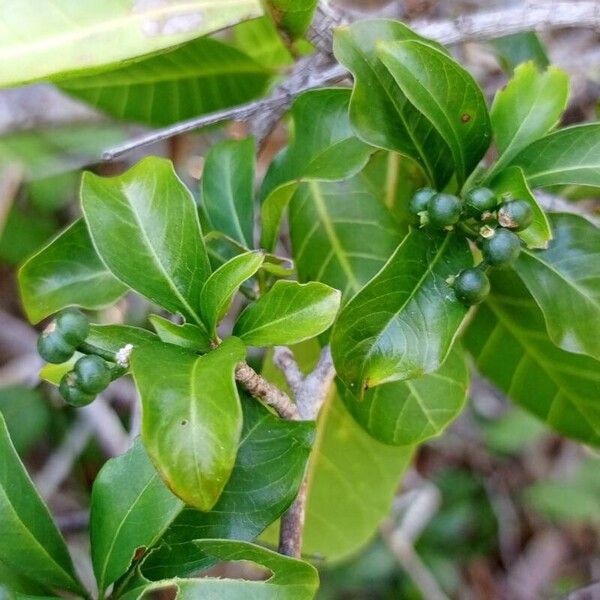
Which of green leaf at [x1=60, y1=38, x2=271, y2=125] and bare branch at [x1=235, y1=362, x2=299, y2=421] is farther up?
green leaf at [x1=60, y1=38, x2=271, y2=125]

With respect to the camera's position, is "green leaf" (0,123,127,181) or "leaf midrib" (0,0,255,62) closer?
"leaf midrib" (0,0,255,62)

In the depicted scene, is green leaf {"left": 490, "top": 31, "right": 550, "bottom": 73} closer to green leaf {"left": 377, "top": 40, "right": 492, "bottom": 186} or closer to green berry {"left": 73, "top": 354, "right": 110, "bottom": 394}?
green leaf {"left": 377, "top": 40, "right": 492, "bottom": 186}

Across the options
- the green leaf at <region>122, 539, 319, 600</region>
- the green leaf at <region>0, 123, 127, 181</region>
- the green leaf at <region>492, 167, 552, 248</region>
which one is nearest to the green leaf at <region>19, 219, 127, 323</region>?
the green leaf at <region>122, 539, 319, 600</region>

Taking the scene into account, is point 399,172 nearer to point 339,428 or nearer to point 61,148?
point 339,428

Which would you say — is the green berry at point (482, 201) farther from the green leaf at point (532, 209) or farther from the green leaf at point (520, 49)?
the green leaf at point (520, 49)

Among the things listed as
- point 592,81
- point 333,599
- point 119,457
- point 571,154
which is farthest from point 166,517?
point 333,599

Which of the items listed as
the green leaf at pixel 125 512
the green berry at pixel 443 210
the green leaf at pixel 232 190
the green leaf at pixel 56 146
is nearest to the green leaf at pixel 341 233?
the green leaf at pixel 232 190
